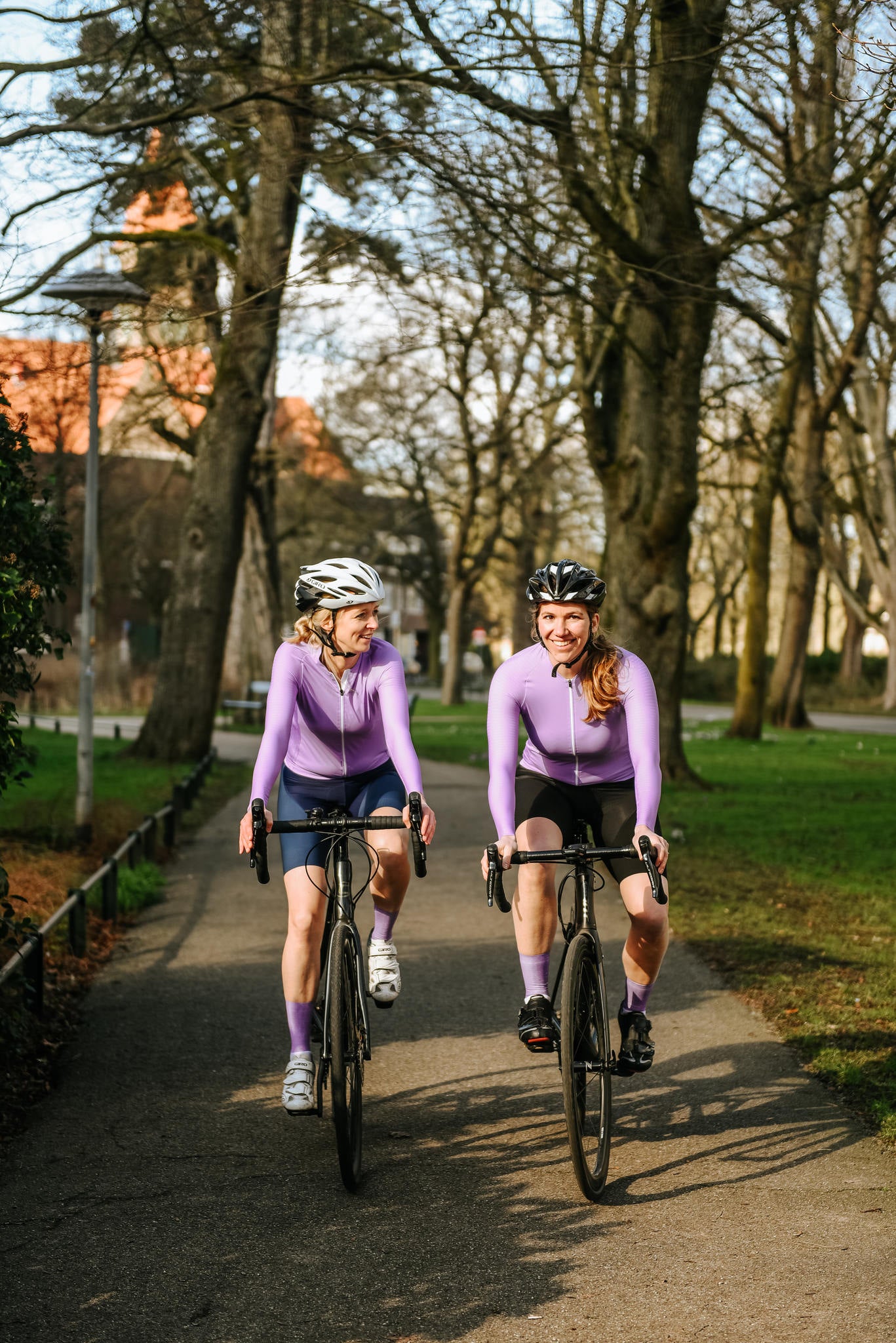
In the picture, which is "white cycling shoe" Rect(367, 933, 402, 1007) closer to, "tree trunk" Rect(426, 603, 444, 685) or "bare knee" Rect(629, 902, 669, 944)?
"bare knee" Rect(629, 902, 669, 944)

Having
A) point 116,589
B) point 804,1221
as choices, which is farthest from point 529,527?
point 804,1221

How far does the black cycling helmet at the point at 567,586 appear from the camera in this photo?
16.4 ft

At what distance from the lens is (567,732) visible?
16.8 ft

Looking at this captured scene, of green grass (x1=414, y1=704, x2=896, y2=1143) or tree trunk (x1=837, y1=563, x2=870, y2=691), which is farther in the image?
tree trunk (x1=837, y1=563, x2=870, y2=691)

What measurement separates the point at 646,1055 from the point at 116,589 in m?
50.8

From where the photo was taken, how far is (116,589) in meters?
54.1

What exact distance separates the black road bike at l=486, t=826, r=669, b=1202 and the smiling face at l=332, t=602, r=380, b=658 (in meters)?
0.92

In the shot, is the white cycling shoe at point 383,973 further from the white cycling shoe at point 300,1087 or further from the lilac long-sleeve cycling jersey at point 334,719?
the lilac long-sleeve cycling jersey at point 334,719

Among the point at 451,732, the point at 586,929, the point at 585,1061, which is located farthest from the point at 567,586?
the point at 451,732

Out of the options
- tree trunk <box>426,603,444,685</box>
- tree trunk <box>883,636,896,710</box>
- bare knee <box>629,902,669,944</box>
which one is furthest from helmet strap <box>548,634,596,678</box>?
tree trunk <box>426,603,444,685</box>

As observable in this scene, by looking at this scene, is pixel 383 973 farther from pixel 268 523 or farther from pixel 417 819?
pixel 268 523

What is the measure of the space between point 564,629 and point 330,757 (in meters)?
1.01

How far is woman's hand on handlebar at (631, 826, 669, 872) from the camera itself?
4.68 m

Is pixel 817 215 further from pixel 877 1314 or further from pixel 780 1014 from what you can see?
pixel 877 1314
